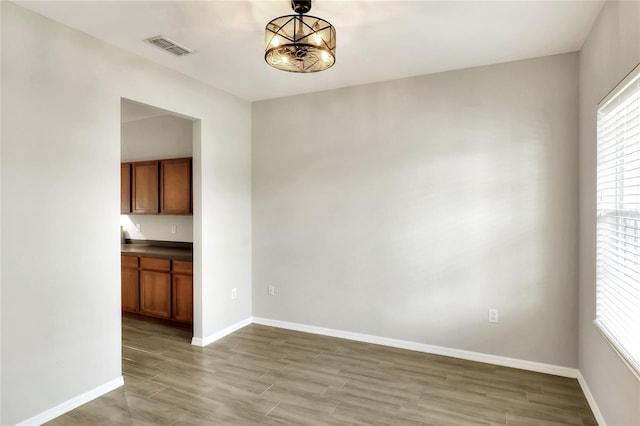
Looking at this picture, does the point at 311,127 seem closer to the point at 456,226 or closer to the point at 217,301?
the point at 456,226

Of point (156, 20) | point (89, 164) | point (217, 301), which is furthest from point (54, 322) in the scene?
point (156, 20)

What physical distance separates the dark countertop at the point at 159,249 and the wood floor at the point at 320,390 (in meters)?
1.02

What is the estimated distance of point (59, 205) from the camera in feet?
8.74

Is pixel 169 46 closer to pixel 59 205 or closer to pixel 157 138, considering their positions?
pixel 59 205

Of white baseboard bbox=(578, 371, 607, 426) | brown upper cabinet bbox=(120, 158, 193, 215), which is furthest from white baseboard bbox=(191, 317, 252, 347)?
white baseboard bbox=(578, 371, 607, 426)

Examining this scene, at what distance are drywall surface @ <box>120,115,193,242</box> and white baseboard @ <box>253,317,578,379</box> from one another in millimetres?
1755

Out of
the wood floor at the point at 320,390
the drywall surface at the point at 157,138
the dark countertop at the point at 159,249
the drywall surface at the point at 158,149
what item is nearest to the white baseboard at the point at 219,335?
the wood floor at the point at 320,390

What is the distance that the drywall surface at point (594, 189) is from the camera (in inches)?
77.6

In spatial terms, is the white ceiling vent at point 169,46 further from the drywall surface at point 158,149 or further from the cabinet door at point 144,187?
the cabinet door at point 144,187

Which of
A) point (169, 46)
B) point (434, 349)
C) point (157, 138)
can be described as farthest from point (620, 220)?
point (157, 138)

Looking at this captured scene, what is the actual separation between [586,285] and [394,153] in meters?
2.00

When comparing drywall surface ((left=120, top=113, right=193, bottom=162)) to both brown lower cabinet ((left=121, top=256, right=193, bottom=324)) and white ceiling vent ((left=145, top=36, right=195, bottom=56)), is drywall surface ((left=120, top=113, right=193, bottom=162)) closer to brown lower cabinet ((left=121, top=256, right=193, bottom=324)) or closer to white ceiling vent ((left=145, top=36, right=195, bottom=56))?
brown lower cabinet ((left=121, top=256, right=193, bottom=324))

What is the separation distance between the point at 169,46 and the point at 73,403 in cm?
281

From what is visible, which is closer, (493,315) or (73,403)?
(73,403)
